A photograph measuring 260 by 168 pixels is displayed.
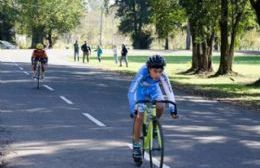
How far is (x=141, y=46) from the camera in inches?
4099

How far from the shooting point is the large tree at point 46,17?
341 ft

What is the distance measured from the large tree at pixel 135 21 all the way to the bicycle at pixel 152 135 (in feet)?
305

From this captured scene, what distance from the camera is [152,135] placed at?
7.96m

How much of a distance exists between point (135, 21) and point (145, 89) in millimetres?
94668

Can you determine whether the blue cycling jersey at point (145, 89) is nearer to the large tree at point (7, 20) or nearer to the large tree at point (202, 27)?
the large tree at point (202, 27)

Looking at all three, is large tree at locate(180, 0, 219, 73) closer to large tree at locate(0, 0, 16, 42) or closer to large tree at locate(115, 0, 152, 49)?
large tree at locate(115, 0, 152, 49)

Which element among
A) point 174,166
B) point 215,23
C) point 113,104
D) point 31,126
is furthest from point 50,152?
point 215,23

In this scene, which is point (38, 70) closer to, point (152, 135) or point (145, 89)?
point (145, 89)

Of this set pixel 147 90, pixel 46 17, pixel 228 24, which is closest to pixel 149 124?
pixel 147 90

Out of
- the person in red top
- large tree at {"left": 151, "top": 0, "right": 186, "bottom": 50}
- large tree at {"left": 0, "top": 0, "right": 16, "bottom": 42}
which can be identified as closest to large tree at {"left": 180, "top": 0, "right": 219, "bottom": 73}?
large tree at {"left": 151, "top": 0, "right": 186, "bottom": 50}

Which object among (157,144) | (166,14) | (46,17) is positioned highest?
(46,17)

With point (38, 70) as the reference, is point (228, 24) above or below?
above

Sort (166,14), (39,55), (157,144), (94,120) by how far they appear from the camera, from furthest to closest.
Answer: (166,14) → (39,55) → (94,120) → (157,144)

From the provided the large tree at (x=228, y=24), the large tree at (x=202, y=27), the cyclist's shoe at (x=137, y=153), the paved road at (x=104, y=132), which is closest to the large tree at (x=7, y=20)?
the large tree at (x=202, y=27)
